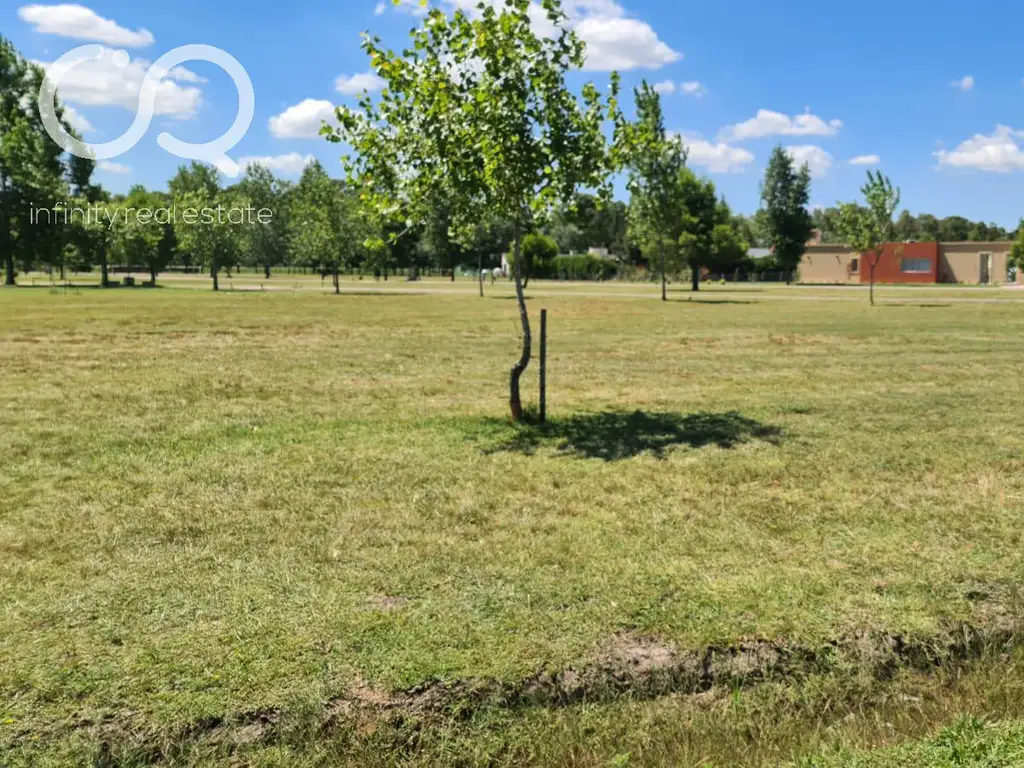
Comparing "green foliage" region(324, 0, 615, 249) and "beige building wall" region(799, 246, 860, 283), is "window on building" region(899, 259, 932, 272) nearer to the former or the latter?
"beige building wall" region(799, 246, 860, 283)

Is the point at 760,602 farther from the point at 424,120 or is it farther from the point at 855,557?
the point at 424,120

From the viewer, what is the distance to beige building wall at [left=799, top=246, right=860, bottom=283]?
90.1 m

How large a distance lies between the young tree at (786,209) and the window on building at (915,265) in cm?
1057

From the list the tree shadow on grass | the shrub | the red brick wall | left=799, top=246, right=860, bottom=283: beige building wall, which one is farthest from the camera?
left=799, top=246, right=860, bottom=283: beige building wall

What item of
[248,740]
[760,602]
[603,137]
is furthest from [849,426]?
[248,740]

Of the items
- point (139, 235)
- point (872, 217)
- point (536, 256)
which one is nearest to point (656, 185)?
point (872, 217)

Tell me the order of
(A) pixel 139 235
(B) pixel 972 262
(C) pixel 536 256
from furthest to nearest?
(C) pixel 536 256
(B) pixel 972 262
(A) pixel 139 235

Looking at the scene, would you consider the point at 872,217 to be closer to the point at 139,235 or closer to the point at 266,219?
the point at 139,235

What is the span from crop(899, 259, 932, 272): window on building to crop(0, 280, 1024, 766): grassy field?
80.6m

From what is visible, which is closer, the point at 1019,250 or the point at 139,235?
the point at 139,235

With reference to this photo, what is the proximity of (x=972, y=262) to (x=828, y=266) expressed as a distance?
15231mm

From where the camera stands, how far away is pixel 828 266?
301 ft

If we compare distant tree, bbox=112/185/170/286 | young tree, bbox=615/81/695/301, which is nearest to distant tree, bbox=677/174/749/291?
young tree, bbox=615/81/695/301

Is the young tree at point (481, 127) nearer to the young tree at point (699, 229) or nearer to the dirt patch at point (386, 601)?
the dirt patch at point (386, 601)
